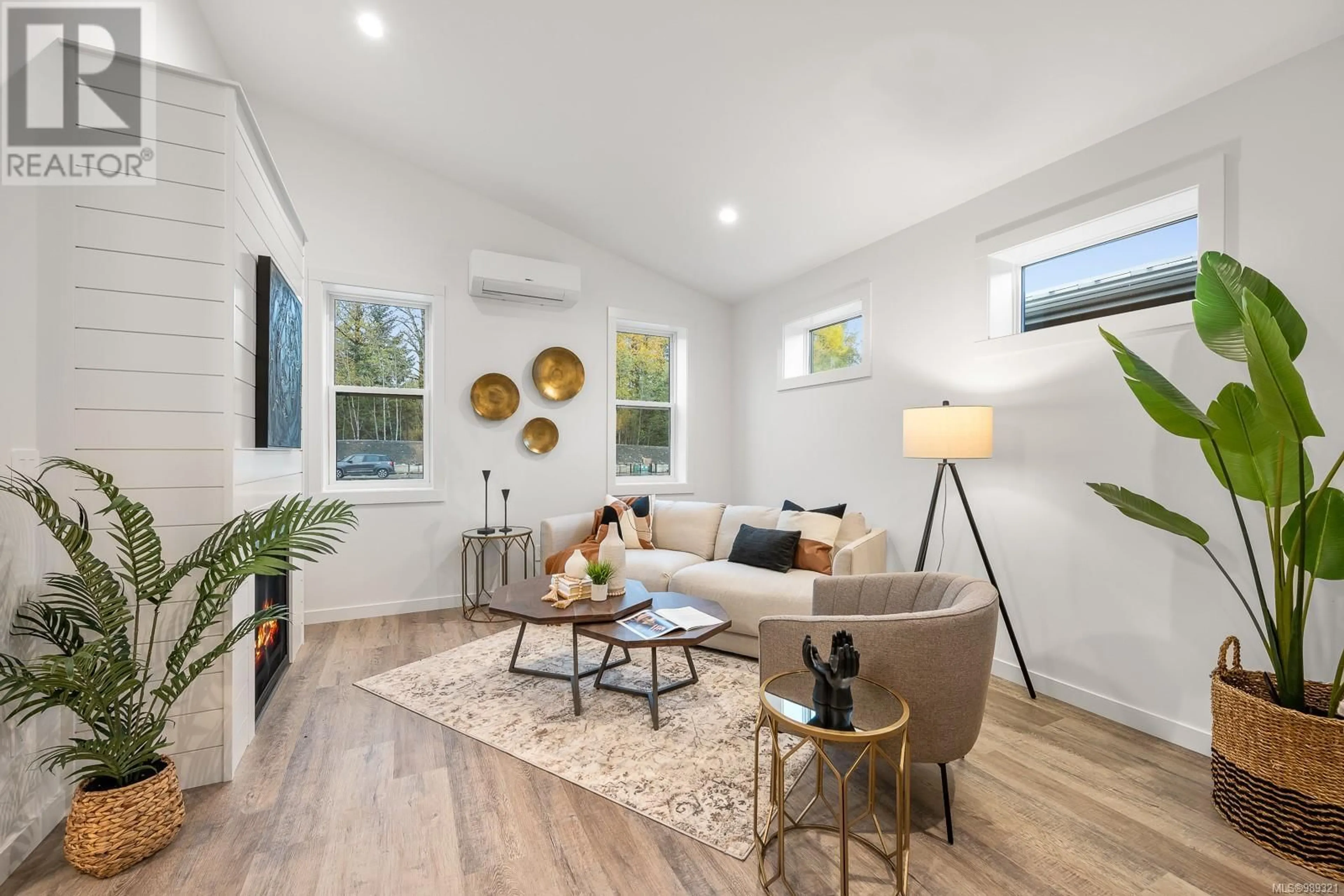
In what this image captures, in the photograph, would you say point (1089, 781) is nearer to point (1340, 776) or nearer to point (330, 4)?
point (1340, 776)

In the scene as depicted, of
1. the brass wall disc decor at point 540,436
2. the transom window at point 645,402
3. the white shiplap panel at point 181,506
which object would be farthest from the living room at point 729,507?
the transom window at point 645,402

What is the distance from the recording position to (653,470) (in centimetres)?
516

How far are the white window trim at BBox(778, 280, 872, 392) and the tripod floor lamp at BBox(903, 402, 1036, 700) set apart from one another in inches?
37.8

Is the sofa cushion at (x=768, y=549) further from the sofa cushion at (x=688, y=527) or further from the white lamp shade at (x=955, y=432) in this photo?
the white lamp shade at (x=955, y=432)

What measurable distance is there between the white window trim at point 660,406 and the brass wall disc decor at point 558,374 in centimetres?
30

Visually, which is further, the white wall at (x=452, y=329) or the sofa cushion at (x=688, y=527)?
the sofa cushion at (x=688, y=527)

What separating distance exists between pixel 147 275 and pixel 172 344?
236mm

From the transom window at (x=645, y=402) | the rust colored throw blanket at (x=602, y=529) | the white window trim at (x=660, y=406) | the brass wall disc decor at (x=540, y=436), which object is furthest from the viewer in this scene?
the transom window at (x=645, y=402)

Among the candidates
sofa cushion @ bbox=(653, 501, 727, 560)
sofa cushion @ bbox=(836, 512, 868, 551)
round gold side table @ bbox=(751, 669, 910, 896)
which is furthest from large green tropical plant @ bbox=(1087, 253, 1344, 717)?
sofa cushion @ bbox=(653, 501, 727, 560)

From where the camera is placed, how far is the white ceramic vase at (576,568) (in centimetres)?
282

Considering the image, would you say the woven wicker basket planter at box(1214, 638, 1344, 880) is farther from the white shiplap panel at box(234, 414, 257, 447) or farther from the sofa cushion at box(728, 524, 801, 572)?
the white shiplap panel at box(234, 414, 257, 447)

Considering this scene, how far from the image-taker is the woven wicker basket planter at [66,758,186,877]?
1544 millimetres

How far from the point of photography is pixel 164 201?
193cm

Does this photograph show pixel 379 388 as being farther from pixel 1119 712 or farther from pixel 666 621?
pixel 1119 712
